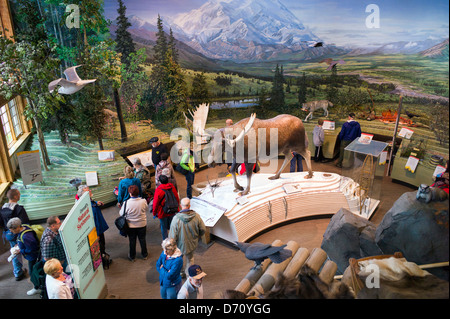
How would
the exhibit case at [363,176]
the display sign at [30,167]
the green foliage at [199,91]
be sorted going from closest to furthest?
the exhibit case at [363,176]
the display sign at [30,167]
the green foliage at [199,91]

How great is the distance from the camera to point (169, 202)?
6.41 meters

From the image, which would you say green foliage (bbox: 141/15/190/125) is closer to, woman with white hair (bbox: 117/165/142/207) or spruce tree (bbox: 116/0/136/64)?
spruce tree (bbox: 116/0/136/64)

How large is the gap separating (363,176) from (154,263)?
196 inches

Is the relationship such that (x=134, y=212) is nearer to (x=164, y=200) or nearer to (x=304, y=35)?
(x=164, y=200)

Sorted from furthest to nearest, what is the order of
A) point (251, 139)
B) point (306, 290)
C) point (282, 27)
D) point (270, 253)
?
point (282, 27)
point (251, 139)
point (270, 253)
point (306, 290)

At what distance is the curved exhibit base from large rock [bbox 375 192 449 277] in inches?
111

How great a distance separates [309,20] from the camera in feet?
38.0

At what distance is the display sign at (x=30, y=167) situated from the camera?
7.71 meters

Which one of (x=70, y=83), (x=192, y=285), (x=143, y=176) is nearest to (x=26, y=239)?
(x=143, y=176)

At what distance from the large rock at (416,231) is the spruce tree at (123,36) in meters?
8.78

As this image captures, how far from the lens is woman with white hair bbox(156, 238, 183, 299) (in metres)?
4.59

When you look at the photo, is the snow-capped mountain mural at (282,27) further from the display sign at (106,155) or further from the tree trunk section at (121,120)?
the display sign at (106,155)

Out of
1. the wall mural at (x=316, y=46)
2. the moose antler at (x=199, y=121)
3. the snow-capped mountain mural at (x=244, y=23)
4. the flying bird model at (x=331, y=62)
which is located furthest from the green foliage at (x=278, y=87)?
the moose antler at (x=199, y=121)

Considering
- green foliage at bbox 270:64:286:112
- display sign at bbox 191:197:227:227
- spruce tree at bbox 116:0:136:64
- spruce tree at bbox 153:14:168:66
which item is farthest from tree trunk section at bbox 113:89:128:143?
green foliage at bbox 270:64:286:112
